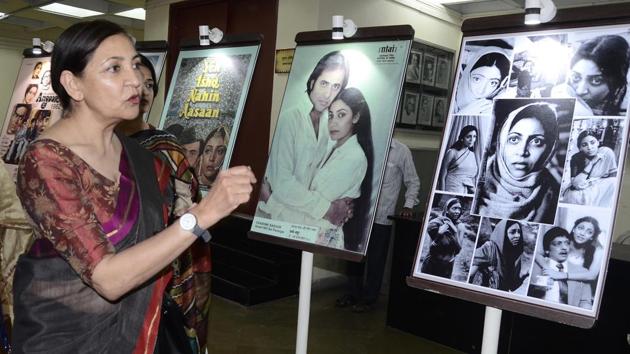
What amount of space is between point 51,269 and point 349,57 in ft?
4.60

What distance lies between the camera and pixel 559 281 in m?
1.41

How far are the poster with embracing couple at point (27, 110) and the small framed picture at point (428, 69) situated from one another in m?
3.35

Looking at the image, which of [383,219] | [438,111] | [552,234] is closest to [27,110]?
[383,219]

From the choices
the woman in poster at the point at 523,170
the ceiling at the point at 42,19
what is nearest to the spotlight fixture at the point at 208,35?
the woman in poster at the point at 523,170

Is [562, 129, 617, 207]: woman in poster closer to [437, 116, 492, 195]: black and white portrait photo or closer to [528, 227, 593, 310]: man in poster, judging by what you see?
[528, 227, 593, 310]: man in poster

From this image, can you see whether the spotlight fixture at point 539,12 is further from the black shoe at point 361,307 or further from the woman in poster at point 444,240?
the black shoe at point 361,307

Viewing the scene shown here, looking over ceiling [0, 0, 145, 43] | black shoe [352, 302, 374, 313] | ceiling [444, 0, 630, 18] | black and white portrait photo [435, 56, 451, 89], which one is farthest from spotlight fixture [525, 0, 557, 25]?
ceiling [0, 0, 145, 43]

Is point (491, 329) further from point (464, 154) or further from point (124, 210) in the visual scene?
point (124, 210)

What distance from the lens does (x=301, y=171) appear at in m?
2.16

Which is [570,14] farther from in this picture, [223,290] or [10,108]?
[10,108]

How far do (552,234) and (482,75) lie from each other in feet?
1.81

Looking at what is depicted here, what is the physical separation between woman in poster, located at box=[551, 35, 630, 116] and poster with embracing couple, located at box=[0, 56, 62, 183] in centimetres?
357

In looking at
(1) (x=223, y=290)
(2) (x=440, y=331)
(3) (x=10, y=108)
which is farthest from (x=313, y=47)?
(3) (x=10, y=108)

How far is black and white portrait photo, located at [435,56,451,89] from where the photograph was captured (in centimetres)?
548
